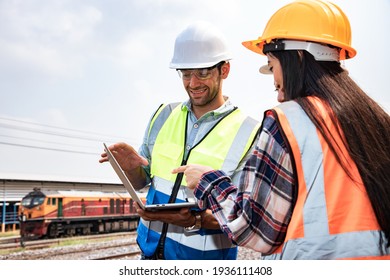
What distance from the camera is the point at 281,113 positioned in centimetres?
127

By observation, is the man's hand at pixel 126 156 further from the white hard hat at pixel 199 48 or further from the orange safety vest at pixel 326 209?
the orange safety vest at pixel 326 209

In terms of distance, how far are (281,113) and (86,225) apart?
47.7 feet

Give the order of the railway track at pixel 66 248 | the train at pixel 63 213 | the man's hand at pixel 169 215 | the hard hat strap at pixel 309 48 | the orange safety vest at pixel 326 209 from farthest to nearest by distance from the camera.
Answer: the train at pixel 63 213
the railway track at pixel 66 248
the man's hand at pixel 169 215
the hard hat strap at pixel 309 48
the orange safety vest at pixel 326 209

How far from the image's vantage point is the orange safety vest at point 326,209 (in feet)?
3.92

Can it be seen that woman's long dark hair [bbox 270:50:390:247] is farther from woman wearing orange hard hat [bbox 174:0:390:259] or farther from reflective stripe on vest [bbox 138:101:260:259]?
reflective stripe on vest [bbox 138:101:260:259]

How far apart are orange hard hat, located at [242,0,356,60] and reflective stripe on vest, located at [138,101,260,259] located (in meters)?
0.64

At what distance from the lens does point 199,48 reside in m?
2.25

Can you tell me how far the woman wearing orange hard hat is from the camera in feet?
3.94

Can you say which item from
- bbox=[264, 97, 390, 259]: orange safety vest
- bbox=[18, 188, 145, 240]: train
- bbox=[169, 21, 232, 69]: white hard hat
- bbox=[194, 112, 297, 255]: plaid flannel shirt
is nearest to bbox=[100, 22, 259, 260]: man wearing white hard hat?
bbox=[169, 21, 232, 69]: white hard hat

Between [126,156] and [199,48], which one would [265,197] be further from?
[199,48]

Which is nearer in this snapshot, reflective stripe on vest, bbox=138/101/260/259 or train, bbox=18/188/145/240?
reflective stripe on vest, bbox=138/101/260/259

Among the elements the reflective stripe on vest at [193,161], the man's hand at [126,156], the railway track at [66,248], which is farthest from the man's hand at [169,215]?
the railway track at [66,248]
